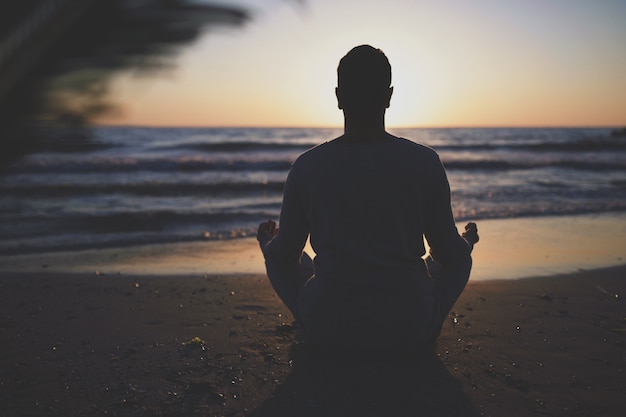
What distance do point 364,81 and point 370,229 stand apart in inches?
24.9

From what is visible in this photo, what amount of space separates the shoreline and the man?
2.49m

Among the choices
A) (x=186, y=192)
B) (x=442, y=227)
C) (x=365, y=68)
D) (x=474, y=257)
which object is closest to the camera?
(x=365, y=68)

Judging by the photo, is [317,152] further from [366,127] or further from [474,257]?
[474,257]

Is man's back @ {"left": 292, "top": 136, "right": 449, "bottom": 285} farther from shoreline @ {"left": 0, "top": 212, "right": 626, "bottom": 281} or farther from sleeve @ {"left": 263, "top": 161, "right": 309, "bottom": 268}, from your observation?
shoreline @ {"left": 0, "top": 212, "right": 626, "bottom": 281}

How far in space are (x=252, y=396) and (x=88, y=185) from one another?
39.0 ft

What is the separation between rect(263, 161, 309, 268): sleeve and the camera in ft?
8.07

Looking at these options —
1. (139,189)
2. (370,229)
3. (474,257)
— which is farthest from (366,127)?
(139,189)

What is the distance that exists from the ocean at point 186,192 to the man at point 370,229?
910 mm

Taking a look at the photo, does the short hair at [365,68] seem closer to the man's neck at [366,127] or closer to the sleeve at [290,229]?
the man's neck at [366,127]

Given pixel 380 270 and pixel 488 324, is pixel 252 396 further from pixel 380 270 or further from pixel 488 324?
pixel 488 324

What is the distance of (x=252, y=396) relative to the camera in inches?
95.3

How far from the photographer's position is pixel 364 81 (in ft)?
7.31

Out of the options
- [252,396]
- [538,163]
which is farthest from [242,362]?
[538,163]

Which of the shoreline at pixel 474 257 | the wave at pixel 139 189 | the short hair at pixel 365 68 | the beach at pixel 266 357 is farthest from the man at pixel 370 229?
the wave at pixel 139 189
